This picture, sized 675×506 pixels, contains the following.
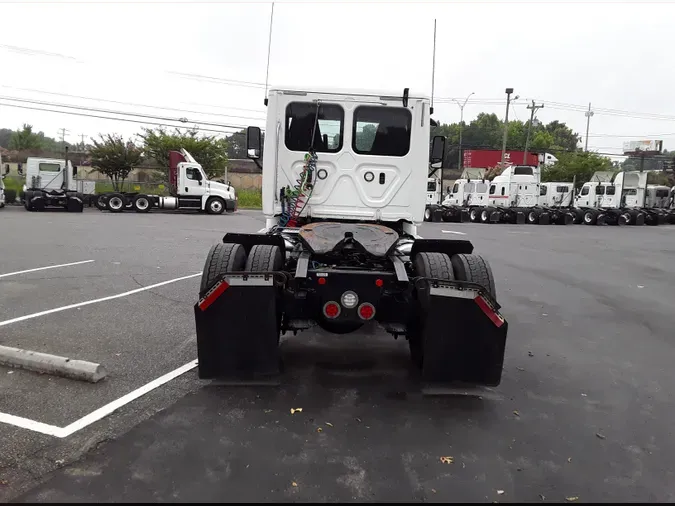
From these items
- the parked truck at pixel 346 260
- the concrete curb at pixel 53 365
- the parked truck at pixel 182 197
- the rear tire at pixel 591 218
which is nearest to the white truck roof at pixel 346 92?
the parked truck at pixel 346 260

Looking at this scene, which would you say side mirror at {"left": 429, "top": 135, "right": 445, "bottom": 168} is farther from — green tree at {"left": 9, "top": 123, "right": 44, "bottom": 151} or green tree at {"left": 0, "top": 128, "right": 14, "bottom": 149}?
green tree at {"left": 0, "top": 128, "right": 14, "bottom": 149}

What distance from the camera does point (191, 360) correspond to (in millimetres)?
5219

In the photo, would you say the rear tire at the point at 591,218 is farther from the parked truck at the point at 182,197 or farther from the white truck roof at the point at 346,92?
the white truck roof at the point at 346,92

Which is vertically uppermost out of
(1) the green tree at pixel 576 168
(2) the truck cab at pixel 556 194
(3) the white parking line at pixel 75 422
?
(1) the green tree at pixel 576 168

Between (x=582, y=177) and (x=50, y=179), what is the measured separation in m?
43.6

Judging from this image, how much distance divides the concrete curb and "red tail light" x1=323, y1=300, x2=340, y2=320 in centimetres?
214

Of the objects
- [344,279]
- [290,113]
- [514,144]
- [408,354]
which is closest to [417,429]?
[344,279]

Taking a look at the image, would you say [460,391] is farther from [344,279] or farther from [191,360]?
[191,360]

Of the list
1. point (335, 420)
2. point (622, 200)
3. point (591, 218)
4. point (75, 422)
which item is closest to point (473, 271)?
point (335, 420)

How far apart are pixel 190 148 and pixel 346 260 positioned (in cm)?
3856

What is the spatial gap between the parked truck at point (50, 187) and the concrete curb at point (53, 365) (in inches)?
1016

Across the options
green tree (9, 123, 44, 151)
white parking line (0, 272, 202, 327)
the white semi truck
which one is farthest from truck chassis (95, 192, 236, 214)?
green tree (9, 123, 44, 151)

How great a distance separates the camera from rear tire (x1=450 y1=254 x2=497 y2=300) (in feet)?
15.2

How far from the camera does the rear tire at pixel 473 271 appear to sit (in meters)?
4.62
